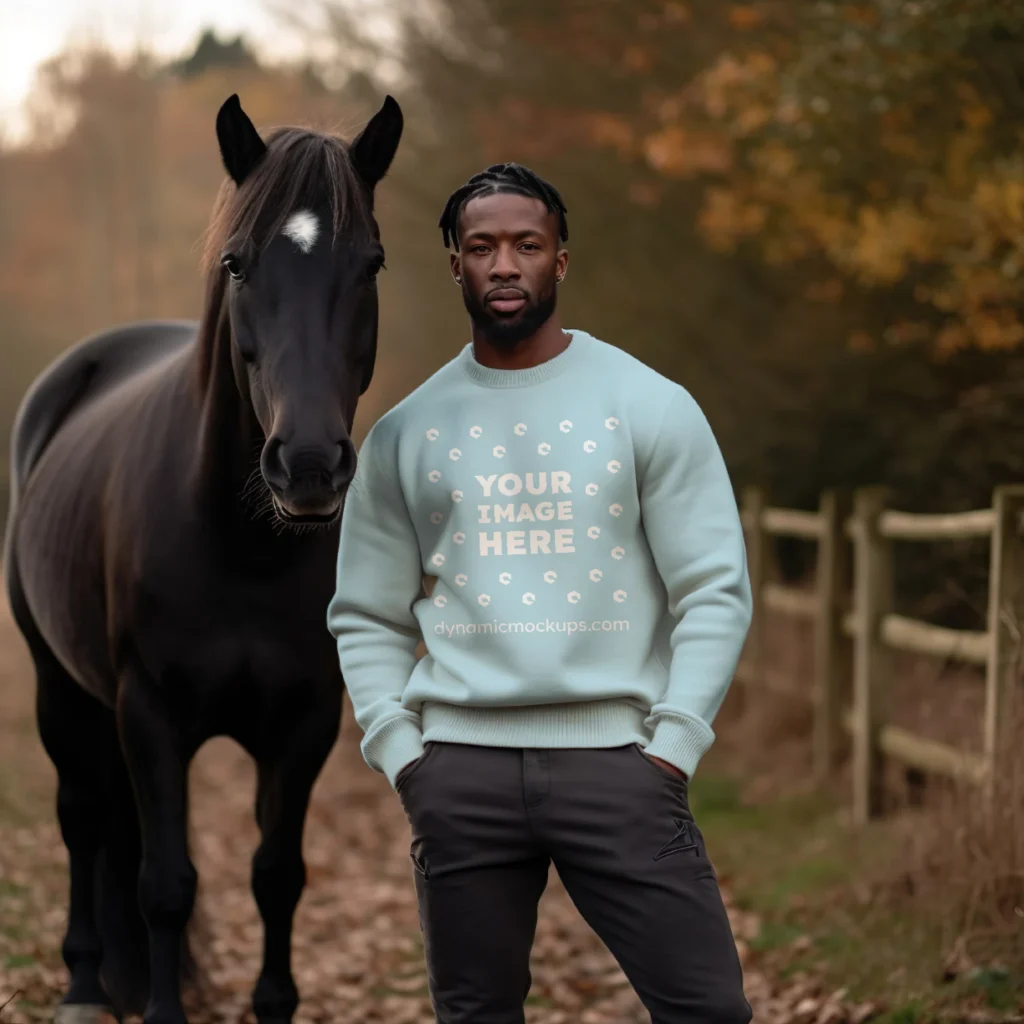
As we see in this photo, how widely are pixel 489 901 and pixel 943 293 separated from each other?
511cm

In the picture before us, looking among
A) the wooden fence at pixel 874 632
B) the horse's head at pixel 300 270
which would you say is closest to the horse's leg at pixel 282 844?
the horse's head at pixel 300 270

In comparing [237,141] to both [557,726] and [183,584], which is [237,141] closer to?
[183,584]

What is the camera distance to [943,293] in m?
6.94

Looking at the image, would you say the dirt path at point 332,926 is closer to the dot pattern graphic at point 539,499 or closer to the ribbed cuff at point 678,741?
the ribbed cuff at point 678,741

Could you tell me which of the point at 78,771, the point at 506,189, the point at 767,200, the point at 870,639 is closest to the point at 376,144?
the point at 506,189

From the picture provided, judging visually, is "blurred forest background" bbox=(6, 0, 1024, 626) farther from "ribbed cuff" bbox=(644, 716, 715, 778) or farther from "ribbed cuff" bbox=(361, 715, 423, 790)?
"ribbed cuff" bbox=(644, 716, 715, 778)

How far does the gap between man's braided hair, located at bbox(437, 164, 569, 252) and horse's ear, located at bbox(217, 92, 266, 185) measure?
2.62 ft

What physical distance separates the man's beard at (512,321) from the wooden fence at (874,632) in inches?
104

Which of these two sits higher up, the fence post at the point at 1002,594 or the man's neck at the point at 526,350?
the man's neck at the point at 526,350

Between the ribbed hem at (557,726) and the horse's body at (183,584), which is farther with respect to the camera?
the horse's body at (183,584)

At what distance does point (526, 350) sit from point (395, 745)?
0.72 meters

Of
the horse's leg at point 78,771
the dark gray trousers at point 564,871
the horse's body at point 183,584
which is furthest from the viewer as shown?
the horse's leg at point 78,771

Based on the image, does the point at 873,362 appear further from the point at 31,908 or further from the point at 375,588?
the point at 375,588

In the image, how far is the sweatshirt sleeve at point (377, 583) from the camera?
270 cm
